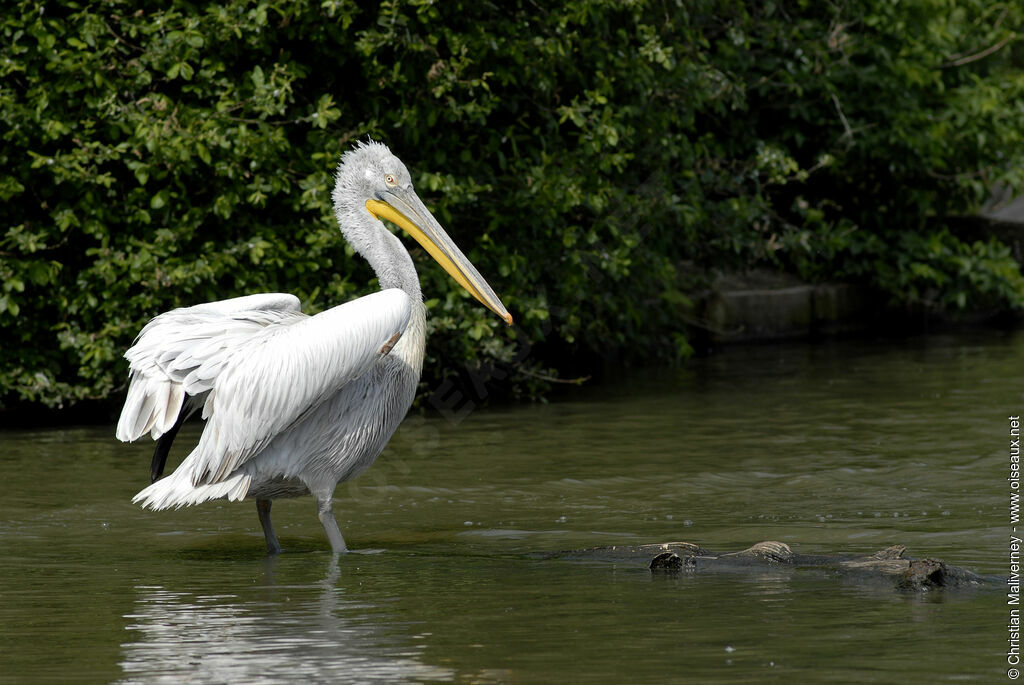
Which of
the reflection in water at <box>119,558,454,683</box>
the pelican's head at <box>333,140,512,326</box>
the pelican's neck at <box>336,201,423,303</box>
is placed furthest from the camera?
the pelican's head at <box>333,140,512,326</box>

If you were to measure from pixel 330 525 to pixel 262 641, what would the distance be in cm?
146

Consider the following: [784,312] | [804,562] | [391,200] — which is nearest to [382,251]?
[391,200]

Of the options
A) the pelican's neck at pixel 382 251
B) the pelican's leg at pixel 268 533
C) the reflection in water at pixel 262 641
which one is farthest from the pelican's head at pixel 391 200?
the reflection in water at pixel 262 641

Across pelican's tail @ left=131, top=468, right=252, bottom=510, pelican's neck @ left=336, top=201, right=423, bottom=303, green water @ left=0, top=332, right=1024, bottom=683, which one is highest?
pelican's neck @ left=336, top=201, right=423, bottom=303

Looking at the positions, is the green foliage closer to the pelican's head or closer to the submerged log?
the pelican's head

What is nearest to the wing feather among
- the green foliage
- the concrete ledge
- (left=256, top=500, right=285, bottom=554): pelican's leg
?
(left=256, top=500, right=285, bottom=554): pelican's leg

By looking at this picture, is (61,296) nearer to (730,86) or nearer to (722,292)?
(730,86)

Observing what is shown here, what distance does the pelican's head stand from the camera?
234 inches

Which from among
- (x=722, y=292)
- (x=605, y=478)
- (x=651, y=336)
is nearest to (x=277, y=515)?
(x=605, y=478)

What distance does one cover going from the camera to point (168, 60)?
8031mm

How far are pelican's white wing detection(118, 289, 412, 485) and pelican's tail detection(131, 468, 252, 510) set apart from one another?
35 mm

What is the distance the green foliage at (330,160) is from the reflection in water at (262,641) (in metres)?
3.92

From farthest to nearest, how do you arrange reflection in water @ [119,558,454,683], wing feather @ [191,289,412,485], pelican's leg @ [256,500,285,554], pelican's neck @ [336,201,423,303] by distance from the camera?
pelican's neck @ [336,201,423,303] → pelican's leg @ [256,500,285,554] → wing feather @ [191,289,412,485] → reflection in water @ [119,558,454,683]

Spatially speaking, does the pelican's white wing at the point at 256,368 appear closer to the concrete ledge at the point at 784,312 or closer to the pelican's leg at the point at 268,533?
the pelican's leg at the point at 268,533
